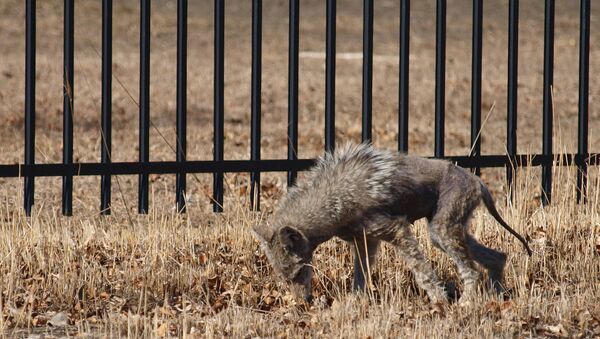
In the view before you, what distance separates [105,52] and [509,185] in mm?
3691

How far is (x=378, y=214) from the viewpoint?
246 inches

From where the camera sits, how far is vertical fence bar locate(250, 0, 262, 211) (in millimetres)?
8156

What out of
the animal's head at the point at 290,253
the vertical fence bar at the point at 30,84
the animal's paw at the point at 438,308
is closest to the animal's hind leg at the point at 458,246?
the animal's paw at the point at 438,308

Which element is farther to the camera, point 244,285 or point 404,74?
point 404,74

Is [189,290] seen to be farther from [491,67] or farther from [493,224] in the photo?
[491,67]

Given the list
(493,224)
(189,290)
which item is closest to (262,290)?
(189,290)

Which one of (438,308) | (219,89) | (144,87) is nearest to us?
(438,308)

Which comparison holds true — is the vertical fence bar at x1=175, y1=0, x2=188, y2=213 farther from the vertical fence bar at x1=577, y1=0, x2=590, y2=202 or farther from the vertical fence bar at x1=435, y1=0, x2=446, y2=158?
the vertical fence bar at x1=577, y1=0, x2=590, y2=202

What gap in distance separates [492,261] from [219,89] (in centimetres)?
273

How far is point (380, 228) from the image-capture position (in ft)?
20.4

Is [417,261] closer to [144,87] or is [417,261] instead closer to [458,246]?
[458,246]

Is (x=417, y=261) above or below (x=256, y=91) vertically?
below

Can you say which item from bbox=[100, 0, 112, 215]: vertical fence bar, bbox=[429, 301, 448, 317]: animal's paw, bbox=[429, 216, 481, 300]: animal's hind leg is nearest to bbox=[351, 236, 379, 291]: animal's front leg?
bbox=[429, 216, 481, 300]: animal's hind leg

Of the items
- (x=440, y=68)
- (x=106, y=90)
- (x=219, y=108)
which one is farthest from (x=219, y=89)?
(x=440, y=68)
